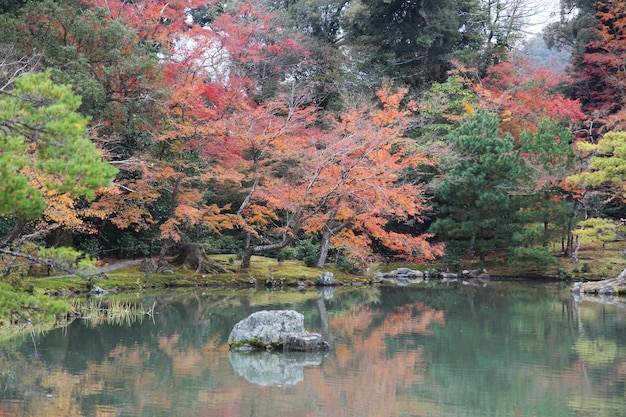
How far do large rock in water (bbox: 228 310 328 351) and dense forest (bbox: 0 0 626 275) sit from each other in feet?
14.4

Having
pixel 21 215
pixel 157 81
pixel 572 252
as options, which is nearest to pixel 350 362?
pixel 21 215

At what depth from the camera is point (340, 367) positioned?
969 cm

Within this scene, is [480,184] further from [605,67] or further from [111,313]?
[111,313]

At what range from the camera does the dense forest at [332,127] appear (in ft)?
59.2

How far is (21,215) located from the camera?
18.6 ft

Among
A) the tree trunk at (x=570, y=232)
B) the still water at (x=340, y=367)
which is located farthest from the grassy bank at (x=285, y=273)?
the still water at (x=340, y=367)

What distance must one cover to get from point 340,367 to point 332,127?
56.9ft

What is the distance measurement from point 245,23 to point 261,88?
2.81m

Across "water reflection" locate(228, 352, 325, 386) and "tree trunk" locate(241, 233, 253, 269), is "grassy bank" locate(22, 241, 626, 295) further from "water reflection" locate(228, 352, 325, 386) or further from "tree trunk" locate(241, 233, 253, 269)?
"water reflection" locate(228, 352, 325, 386)

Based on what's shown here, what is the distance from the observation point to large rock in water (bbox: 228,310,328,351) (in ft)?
34.8

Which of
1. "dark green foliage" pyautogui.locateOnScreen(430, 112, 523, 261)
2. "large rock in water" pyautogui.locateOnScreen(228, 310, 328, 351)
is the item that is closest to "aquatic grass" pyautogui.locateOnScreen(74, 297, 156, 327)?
"large rock in water" pyautogui.locateOnScreen(228, 310, 328, 351)

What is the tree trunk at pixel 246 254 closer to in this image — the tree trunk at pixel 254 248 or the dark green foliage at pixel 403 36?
the tree trunk at pixel 254 248

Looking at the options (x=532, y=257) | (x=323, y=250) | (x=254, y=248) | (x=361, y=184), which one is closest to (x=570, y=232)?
(x=532, y=257)

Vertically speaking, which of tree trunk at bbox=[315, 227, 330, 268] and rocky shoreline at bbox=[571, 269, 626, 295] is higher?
tree trunk at bbox=[315, 227, 330, 268]
